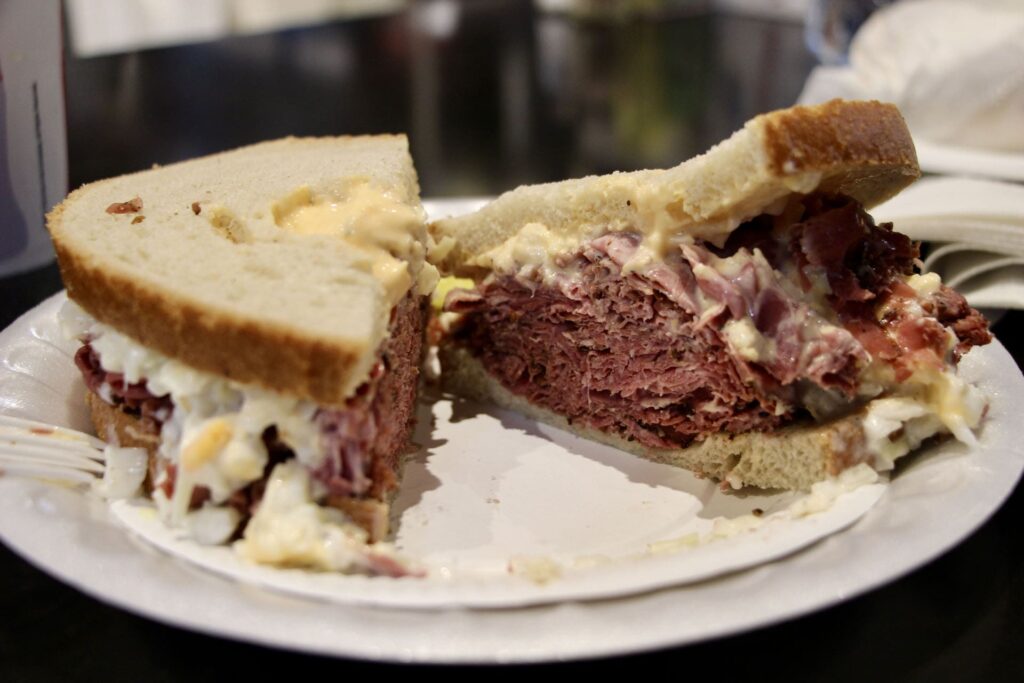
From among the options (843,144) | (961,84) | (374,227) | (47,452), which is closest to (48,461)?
(47,452)

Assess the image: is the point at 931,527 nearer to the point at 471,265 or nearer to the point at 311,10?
the point at 471,265

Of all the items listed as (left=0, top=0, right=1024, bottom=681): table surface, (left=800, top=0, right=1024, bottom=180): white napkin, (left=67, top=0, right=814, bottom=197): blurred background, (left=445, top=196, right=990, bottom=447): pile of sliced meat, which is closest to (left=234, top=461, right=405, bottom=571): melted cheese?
(left=0, top=0, right=1024, bottom=681): table surface

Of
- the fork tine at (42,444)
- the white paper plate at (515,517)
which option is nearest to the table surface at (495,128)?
the white paper plate at (515,517)

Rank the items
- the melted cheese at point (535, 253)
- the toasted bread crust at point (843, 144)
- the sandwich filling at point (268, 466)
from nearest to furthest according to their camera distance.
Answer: the sandwich filling at point (268, 466) → the toasted bread crust at point (843, 144) → the melted cheese at point (535, 253)

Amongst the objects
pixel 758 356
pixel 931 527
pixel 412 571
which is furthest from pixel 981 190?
pixel 412 571

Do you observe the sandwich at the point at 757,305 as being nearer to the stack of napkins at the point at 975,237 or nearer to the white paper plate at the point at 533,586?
the white paper plate at the point at 533,586
